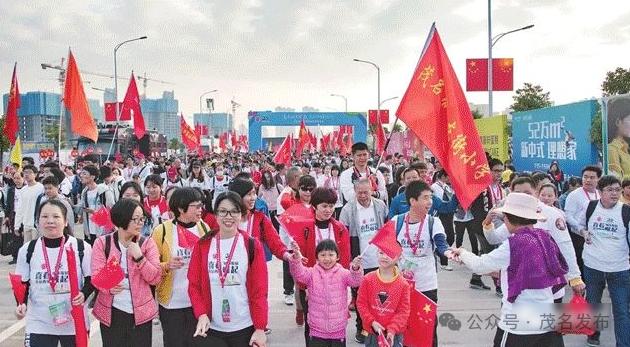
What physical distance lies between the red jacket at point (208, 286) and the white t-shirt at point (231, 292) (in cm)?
3

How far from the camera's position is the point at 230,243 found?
3.43m

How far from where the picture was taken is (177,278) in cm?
394

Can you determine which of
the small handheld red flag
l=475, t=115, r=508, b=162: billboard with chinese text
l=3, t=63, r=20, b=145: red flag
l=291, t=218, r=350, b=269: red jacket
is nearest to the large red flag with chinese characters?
l=291, t=218, r=350, b=269: red jacket

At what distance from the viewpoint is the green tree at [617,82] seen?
27.2 metres

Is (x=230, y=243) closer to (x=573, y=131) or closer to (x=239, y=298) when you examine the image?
(x=239, y=298)

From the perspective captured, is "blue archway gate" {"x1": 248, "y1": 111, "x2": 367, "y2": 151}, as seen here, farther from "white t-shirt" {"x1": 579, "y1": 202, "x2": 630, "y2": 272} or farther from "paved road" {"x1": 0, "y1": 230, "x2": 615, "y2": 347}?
"white t-shirt" {"x1": 579, "y1": 202, "x2": 630, "y2": 272}

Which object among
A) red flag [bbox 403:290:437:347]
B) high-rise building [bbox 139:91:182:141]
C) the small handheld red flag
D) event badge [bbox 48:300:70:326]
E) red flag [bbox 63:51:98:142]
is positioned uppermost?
high-rise building [bbox 139:91:182:141]

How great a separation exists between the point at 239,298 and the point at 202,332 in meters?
0.29

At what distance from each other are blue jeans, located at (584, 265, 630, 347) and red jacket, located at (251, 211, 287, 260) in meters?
2.78

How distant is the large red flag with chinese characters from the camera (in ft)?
14.8

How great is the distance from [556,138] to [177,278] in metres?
11.2

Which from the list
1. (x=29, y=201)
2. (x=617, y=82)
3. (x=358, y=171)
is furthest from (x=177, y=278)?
(x=617, y=82)

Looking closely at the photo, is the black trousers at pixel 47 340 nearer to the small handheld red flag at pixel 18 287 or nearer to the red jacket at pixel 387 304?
the small handheld red flag at pixel 18 287

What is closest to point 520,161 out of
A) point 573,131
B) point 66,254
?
point 573,131
